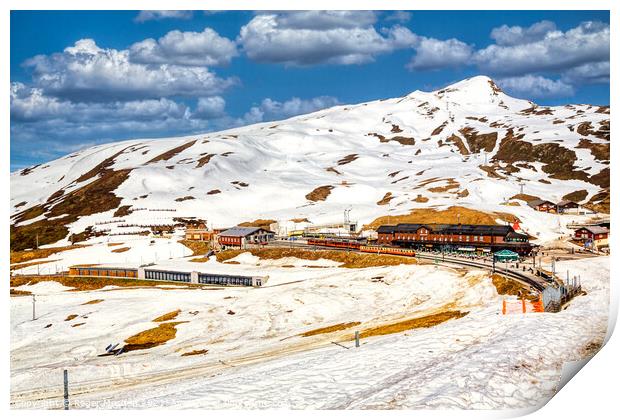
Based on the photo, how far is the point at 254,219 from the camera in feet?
626

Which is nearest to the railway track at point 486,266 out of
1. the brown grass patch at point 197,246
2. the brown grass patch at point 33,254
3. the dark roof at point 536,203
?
the brown grass patch at point 197,246

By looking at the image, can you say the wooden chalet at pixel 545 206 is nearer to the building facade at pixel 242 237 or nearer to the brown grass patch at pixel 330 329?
the building facade at pixel 242 237

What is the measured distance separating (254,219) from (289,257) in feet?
230

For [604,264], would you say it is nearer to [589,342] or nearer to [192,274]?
[589,342]

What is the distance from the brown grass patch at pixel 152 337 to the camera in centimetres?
7106

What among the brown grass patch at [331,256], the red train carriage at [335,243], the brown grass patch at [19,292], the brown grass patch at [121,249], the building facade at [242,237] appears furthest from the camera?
the brown grass patch at [121,249]

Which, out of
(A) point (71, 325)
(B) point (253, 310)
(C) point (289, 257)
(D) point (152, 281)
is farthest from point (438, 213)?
(A) point (71, 325)

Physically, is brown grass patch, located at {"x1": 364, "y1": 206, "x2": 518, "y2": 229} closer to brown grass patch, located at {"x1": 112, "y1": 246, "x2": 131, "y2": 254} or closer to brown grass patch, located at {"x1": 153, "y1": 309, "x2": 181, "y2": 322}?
brown grass patch, located at {"x1": 112, "y1": 246, "x2": 131, "y2": 254}

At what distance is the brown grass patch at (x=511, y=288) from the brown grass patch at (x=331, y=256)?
2518cm

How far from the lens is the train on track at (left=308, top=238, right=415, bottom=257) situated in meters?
113

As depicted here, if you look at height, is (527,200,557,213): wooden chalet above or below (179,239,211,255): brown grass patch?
above

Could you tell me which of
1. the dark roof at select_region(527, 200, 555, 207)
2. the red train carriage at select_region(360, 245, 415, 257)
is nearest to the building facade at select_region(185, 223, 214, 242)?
the red train carriage at select_region(360, 245, 415, 257)

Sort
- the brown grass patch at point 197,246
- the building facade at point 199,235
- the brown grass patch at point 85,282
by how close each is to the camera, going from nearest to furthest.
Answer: the brown grass patch at point 85,282, the brown grass patch at point 197,246, the building facade at point 199,235

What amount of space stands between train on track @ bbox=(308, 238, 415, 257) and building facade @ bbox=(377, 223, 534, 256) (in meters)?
5.64
